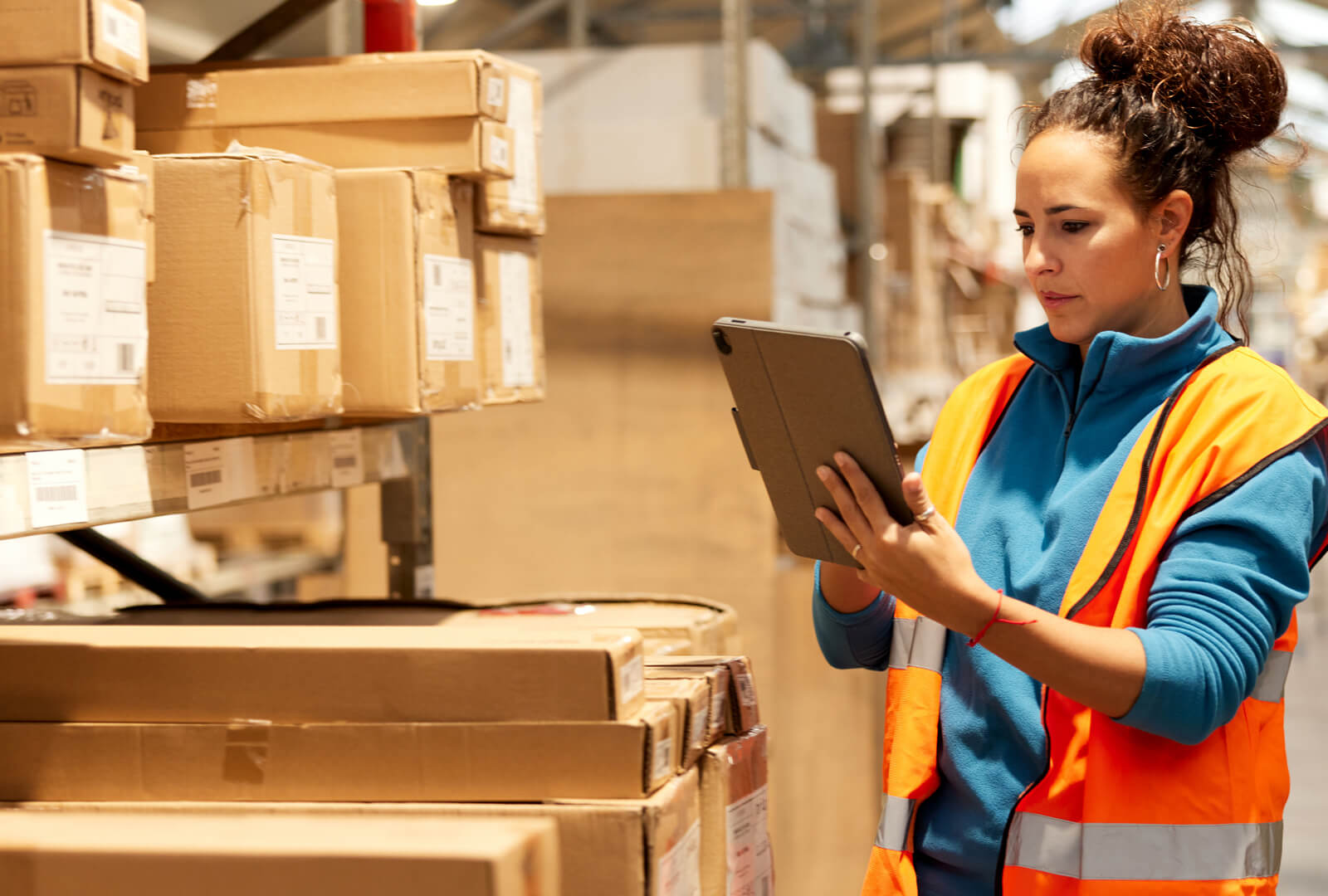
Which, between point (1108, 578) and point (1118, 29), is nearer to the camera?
point (1108, 578)

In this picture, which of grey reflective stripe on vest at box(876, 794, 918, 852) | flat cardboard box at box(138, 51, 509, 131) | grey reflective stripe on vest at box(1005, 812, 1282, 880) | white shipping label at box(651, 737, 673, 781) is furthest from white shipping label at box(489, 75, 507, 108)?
grey reflective stripe on vest at box(1005, 812, 1282, 880)

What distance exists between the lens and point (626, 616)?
7.06 feet

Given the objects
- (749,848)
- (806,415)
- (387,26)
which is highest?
(387,26)

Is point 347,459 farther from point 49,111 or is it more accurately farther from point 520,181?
point 49,111

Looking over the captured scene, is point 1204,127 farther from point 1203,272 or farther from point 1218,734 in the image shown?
point 1218,734

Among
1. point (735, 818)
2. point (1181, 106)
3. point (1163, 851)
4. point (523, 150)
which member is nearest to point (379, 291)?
point (523, 150)

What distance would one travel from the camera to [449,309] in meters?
1.97

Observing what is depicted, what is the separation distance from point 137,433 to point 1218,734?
4.02 ft

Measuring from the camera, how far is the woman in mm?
1427

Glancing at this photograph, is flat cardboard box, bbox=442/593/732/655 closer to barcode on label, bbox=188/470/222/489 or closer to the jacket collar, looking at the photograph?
barcode on label, bbox=188/470/222/489

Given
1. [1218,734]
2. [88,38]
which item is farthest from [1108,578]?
[88,38]

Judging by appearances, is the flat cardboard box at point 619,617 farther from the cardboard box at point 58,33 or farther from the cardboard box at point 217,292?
the cardboard box at point 58,33

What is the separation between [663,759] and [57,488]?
2.36 feet

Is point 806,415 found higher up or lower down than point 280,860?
higher up
